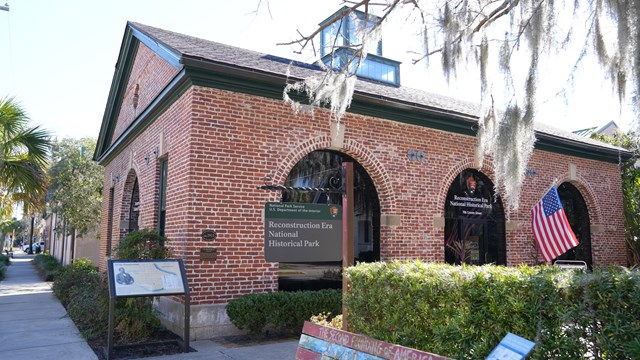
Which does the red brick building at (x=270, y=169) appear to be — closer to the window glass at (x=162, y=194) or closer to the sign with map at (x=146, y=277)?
the window glass at (x=162, y=194)

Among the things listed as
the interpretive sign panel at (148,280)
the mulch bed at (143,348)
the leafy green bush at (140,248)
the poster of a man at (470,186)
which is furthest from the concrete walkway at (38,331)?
the poster of a man at (470,186)

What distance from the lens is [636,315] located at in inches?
120

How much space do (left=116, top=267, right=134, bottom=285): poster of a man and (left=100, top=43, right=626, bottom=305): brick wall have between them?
1.07 meters

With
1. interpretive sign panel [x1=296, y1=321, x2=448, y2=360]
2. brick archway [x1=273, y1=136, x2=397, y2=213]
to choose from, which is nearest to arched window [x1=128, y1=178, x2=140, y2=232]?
brick archway [x1=273, y1=136, x2=397, y2=213]

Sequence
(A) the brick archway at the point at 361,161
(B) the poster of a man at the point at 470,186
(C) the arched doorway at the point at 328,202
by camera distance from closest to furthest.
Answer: (A) the brick archway at the point at 361,161
(C) the arched doorway at the point at 328,202
(B) the poster of a man at the point at 470,186

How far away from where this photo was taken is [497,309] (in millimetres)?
3896

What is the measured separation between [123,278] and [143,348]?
1.20 m

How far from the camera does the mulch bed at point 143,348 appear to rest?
7090 millimetres

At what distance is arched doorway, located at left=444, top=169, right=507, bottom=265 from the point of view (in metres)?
11.8

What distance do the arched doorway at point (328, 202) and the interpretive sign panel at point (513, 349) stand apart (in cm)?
646

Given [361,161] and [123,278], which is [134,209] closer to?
[123,278]

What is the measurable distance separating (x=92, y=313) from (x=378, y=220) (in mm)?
6086

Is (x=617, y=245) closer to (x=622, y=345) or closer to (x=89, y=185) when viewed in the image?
(x=622, y=345)

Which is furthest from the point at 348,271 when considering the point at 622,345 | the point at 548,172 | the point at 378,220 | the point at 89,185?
the point at 89,185
